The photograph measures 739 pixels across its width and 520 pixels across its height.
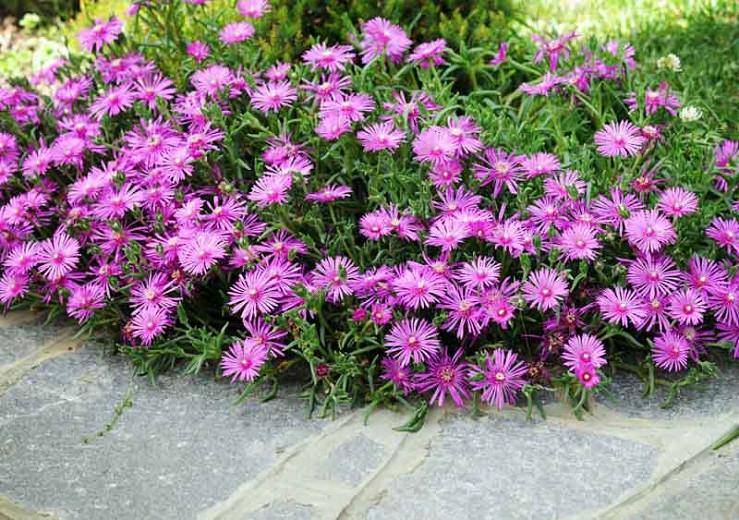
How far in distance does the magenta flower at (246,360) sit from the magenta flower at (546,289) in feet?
2.12

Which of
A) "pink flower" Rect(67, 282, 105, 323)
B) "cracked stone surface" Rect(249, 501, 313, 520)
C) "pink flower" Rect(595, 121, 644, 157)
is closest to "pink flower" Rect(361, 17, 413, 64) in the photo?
"pink flower" Rect(595, 121, 644, 157)

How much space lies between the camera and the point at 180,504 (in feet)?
6.86

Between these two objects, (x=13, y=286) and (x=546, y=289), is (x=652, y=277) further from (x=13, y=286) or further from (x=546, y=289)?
(x=13, y=286)

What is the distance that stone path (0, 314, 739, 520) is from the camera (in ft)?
6.70

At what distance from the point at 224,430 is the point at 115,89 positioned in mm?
1298

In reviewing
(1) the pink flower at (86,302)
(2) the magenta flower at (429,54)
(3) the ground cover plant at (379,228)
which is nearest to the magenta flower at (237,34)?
(3) the ground cover plant at (379,228)

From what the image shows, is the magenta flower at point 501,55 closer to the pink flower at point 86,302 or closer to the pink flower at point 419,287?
the pink flower at point 419,287

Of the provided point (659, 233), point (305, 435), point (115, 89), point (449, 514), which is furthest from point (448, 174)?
point (115, 89)

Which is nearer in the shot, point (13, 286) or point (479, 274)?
point (479, 274)

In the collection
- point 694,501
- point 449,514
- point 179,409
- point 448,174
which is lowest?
point 179,409

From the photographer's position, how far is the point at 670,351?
7.75 feet

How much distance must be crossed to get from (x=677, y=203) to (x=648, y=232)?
0.14 metres

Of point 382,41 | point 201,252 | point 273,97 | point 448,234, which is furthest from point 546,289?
point 382,41

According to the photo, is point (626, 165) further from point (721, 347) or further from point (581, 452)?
point (581, 452)
